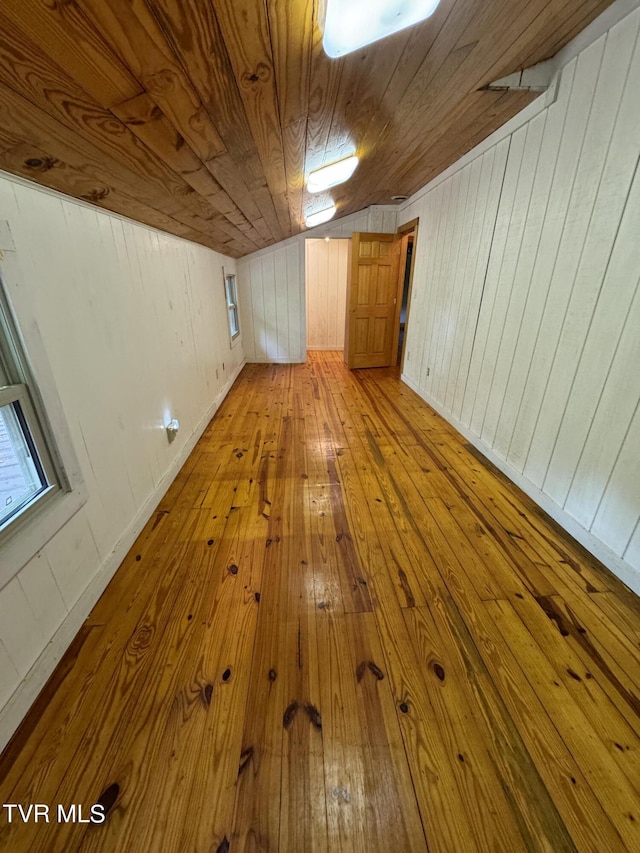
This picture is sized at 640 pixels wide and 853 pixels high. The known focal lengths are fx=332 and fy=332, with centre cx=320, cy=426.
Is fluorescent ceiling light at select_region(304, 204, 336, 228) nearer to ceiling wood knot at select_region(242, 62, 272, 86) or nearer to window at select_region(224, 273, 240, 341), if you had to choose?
window at select_region(224, 273, 240, 341)

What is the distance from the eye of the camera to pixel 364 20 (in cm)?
96

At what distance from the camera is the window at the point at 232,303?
15.1ft

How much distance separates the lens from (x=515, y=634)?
1.38 metres

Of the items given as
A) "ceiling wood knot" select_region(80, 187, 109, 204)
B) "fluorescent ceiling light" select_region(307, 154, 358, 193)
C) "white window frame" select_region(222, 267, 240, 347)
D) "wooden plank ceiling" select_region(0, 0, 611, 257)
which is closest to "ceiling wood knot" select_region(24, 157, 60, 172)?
"wooden plank ceiling" select_region(0, 0, 611, 257)

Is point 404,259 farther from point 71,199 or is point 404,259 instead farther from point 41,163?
point 41,163

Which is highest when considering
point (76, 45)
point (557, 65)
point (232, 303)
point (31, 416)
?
point (557, 65)

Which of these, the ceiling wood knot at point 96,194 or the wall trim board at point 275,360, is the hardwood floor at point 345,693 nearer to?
the ceiling wood knot at point 96,194

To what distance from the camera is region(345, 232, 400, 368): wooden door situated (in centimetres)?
468

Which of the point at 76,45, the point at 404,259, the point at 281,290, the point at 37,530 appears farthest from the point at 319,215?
the point at 37,530

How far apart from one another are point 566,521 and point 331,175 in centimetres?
271

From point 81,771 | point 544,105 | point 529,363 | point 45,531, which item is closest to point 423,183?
point 544,105

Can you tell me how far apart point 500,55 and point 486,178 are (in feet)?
3.85

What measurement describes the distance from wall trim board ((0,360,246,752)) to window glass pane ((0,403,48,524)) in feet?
1.64

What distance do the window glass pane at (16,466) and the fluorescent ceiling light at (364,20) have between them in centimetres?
155
